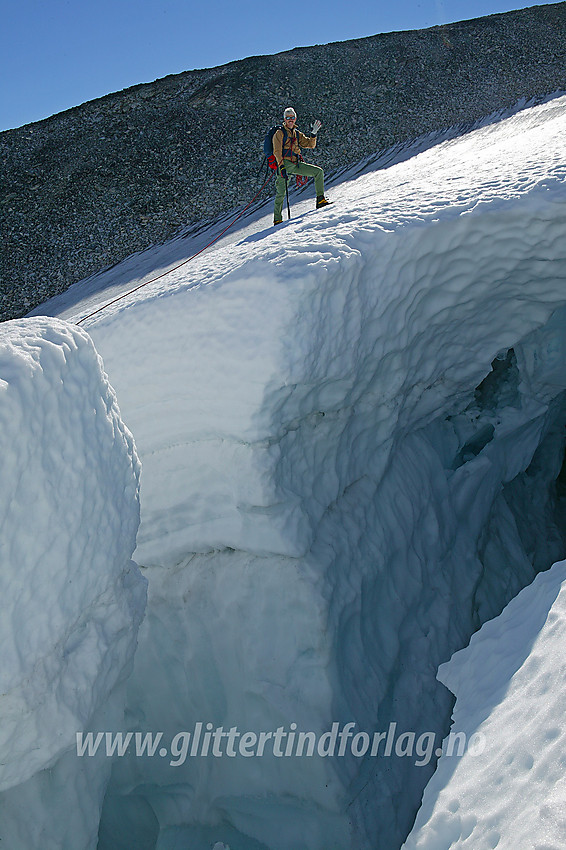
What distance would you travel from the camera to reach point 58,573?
225 centimetres

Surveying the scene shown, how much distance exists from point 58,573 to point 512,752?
174cm

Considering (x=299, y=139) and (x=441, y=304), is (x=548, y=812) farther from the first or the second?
(x=299, y=139)

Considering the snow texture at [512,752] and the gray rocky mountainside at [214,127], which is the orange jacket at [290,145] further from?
the gray rocky mountainside at [214,127]

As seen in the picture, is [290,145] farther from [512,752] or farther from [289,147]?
[512,752]

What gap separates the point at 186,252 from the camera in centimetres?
1212

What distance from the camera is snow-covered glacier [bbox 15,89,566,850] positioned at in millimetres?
3742

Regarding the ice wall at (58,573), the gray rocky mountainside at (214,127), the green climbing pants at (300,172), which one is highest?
the gray rocky mountainside at (214,127)

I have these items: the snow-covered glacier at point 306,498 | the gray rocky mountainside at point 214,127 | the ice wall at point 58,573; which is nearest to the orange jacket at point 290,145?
the snow-covered glacier at point 306,498

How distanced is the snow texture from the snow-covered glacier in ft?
4.06

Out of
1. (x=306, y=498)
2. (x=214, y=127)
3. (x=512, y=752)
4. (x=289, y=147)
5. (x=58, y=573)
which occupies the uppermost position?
(x=214, y=127)

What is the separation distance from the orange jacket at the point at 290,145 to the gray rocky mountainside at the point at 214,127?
797cm

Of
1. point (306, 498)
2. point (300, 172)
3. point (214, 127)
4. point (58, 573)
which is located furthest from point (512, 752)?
point (214, 127)

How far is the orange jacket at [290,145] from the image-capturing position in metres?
6.57

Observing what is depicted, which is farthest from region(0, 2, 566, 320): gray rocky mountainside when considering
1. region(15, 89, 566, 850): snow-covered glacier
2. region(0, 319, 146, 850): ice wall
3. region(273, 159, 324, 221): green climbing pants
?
region(0, 319, 146, 850): ice wall
